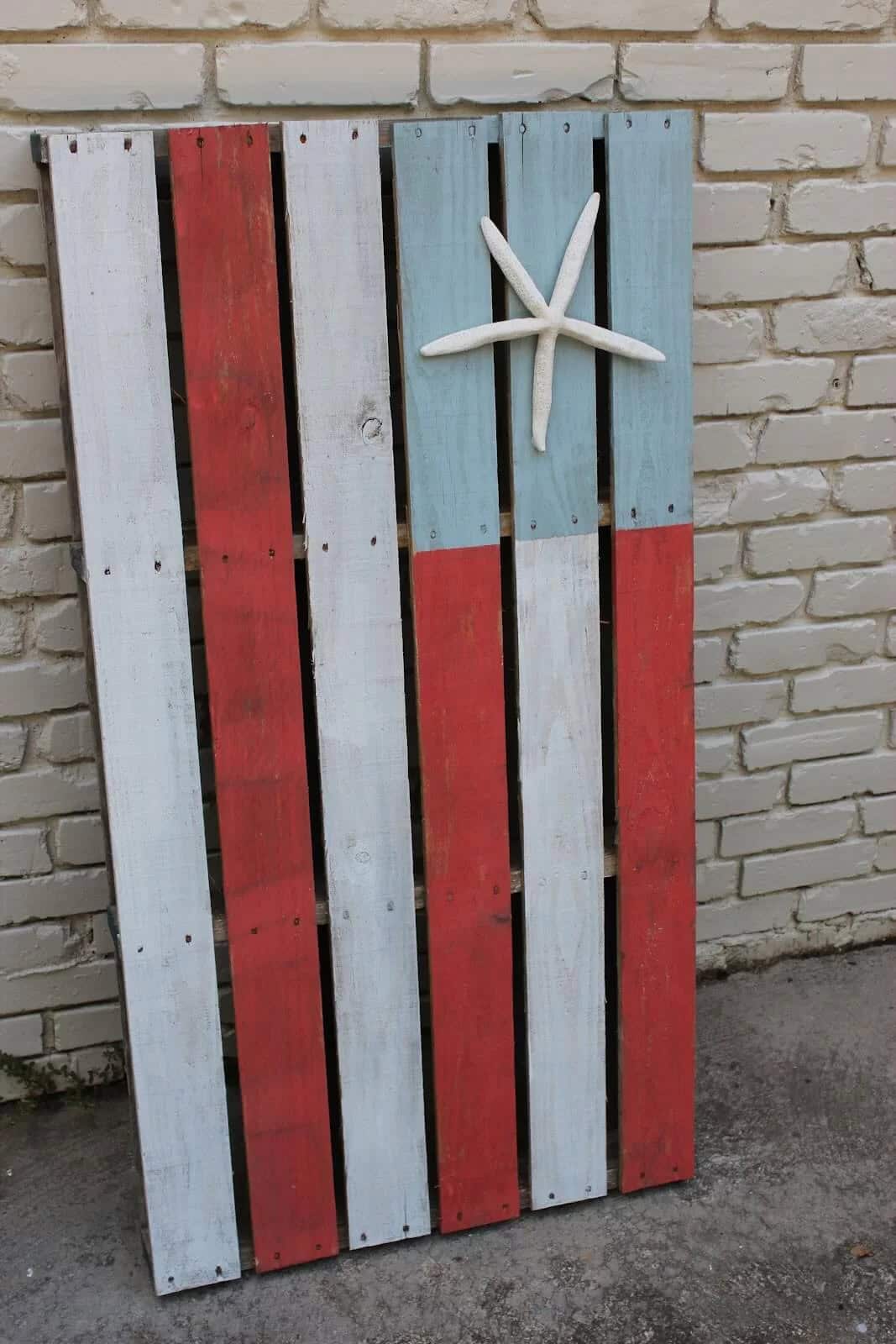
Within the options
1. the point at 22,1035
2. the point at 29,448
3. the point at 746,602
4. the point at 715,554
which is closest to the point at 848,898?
the point at 746,602

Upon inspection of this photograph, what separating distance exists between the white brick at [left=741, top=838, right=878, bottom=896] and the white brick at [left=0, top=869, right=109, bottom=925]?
4.66 ft

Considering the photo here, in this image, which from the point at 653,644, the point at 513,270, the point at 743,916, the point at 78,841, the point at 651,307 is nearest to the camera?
the point at 513,270

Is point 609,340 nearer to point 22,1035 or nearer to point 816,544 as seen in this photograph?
point 816,544

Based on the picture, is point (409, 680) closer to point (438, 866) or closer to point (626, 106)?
point (438, 866)

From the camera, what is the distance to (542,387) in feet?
6.88

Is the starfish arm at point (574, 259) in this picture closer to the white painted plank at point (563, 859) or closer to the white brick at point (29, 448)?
the white painted plank at point (563, 859)

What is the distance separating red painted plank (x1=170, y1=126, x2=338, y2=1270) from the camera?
1.96m

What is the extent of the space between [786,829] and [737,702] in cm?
35

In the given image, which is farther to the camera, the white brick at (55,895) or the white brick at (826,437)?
the white brick at (826,437)

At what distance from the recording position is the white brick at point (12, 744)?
8.18 feet

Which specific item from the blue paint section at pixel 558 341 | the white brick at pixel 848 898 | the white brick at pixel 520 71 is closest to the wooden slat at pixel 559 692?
the blue paint section at pixel 558 341

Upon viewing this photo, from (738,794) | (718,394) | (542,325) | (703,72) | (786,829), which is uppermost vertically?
(703,72)

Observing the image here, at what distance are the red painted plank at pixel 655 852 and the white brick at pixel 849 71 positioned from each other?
982 millimetres

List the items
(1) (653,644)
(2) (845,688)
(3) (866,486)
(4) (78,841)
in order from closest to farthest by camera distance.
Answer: (1) (653,644) < (4) (78,841) < (3) (866,486) < (2) (845,688)
